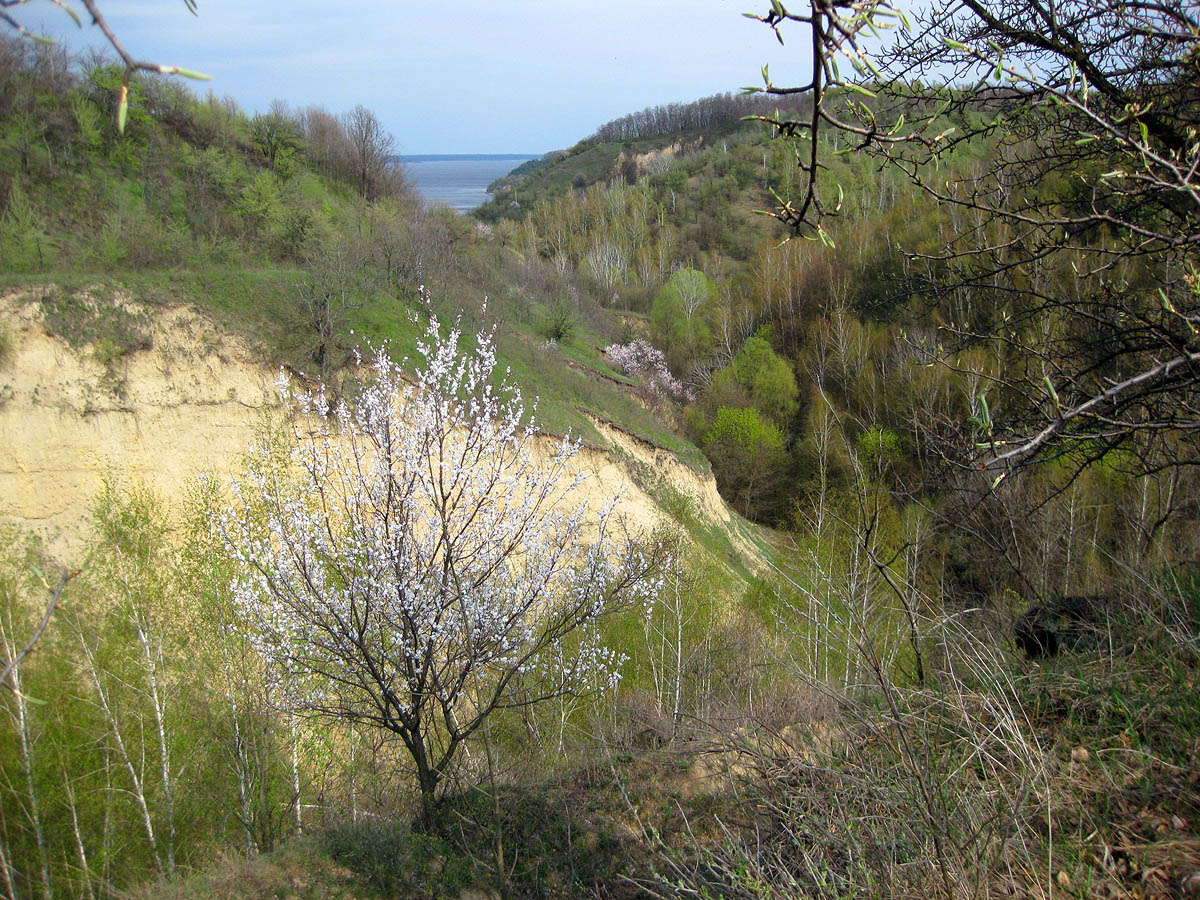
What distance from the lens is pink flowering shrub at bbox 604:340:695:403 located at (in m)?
39.7

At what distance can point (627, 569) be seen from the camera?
1058 centimetres

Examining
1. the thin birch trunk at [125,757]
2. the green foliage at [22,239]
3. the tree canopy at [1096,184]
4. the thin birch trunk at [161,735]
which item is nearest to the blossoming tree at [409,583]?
the thin birch trunk at [161,735]

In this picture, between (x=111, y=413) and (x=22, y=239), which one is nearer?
(x=111, y=413)

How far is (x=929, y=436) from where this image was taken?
4.42 metres

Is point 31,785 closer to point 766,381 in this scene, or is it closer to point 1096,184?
point 1096,184

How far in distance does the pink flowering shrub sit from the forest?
8.08m

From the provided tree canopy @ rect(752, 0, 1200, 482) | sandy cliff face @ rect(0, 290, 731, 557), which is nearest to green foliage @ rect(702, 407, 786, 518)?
sandy cliff face @ rect(0, 290, 731, 557)

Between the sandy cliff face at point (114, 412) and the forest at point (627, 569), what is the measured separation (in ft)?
1.27

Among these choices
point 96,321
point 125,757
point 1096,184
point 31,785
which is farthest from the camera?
point 96,321

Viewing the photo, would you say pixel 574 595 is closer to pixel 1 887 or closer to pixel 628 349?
pixel 1 887

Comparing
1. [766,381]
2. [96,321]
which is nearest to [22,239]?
[96,321]

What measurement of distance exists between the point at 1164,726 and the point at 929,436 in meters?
1.82

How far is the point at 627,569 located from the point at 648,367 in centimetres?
3185

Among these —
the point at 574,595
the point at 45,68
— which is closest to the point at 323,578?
the point at 574,595
